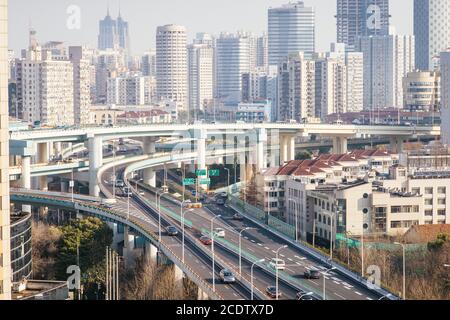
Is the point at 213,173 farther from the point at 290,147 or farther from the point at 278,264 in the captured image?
the point at 278,264

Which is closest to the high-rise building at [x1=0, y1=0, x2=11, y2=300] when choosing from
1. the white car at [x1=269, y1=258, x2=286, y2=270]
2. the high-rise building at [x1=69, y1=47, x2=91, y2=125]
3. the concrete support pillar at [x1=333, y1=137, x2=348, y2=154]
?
the white car at [x1=269, y1=258, x2=286, y2=270]

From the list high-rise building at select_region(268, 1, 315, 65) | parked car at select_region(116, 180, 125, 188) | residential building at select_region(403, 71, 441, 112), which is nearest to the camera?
parked car at select_region(116, 180, 125, 188)

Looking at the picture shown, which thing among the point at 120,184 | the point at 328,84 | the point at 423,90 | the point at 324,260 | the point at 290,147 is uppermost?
the point at 328,84

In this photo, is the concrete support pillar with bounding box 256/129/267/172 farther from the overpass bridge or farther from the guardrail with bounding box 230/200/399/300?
the guardrail with bounding box 230/200/399/300

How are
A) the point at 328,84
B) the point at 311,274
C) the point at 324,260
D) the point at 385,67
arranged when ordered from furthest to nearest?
1. the point at 385,67
2. the point at 328,84
3. the point at 324,260
4. the point at 311,274

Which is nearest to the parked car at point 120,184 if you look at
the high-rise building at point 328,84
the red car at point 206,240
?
the red car at point 206,240

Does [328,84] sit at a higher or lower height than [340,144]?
higher

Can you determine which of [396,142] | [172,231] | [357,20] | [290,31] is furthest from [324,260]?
[357,20]
